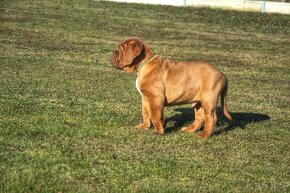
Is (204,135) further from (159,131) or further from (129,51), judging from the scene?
(129,51)

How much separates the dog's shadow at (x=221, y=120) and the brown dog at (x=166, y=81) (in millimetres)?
564

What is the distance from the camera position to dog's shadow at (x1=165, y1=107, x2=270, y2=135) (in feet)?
28.2

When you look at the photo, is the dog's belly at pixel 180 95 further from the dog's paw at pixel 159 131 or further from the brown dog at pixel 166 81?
the dog's paw at pixel 159 131

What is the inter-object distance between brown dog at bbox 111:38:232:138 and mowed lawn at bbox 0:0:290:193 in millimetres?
367

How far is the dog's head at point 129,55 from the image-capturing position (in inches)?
303

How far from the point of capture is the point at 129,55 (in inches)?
303

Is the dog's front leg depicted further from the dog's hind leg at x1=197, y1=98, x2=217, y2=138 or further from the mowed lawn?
the dog's hind leg at x1=197, y1=98, x2=217, y2=138

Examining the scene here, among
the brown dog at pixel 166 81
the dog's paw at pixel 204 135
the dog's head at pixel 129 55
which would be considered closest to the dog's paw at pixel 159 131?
the brown dog at pixel 166 81

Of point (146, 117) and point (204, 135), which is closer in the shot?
point (204, 135)

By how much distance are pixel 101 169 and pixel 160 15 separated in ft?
73.4

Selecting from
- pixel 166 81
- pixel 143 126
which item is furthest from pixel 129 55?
pixel 143 126

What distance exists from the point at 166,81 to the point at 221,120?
1.85 meters

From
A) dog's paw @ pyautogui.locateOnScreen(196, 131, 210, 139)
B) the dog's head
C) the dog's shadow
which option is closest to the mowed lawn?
the dog's shadow

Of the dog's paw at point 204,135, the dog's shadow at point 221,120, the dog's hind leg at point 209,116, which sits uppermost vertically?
the dog's hind leg at point 209,116
